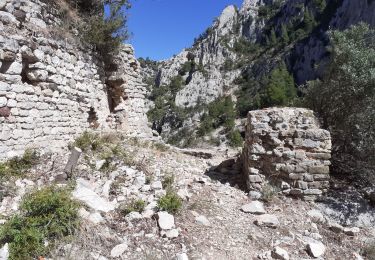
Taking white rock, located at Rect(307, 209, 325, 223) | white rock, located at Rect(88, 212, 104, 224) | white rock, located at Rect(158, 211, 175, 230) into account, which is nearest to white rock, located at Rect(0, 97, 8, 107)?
white rock, located at Rect(88, 212, 104, 224)

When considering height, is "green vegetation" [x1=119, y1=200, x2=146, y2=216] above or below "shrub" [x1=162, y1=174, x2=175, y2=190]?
below

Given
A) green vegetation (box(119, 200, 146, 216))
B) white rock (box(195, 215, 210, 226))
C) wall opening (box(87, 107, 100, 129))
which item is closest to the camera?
green vegetation (box(119, 200, 146, 216))

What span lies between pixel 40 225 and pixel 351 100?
19.9 ft

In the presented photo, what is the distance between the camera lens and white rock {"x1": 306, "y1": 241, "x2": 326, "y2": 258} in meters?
4.24

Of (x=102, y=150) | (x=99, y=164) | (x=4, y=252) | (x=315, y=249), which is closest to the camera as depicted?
(x=4, y=252)

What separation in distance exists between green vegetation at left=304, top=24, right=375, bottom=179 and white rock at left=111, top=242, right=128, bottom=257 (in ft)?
15.2

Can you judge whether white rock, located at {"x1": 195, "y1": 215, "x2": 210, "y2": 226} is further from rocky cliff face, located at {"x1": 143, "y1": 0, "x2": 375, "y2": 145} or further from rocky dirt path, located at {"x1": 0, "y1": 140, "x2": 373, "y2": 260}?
rocky cliff face, located at {"x1": 143, "y1": 0, "x2": 375, "y2": 145}

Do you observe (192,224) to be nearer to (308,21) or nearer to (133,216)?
(133,216)

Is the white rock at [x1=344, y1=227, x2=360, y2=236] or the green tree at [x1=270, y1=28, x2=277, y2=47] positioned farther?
the green tree at [x1=270, y1=28, x2=277, y2=47]

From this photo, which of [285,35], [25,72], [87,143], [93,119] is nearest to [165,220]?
[87,143]

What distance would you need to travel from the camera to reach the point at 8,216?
416 centimetres

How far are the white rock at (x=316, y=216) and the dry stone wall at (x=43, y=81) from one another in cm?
485

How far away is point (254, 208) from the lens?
5.16 meters

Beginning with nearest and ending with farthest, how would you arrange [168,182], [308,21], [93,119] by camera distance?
[168,182], [93,119], [308,21]
